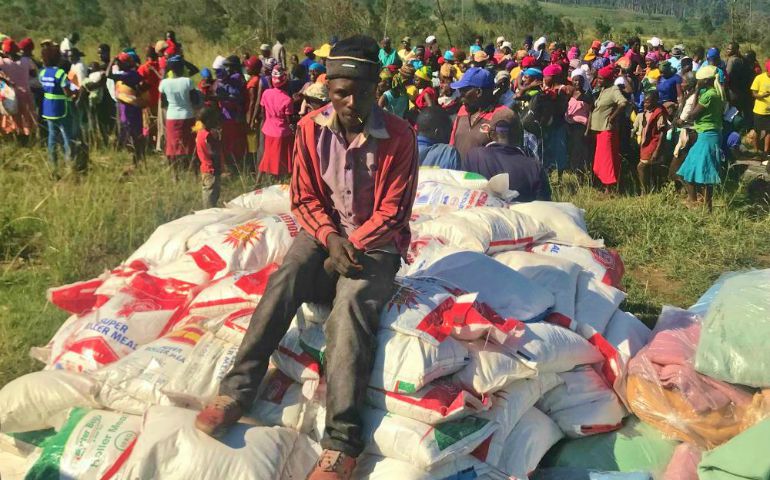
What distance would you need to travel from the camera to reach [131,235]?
4.93 meters

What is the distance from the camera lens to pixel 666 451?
2.92 meters

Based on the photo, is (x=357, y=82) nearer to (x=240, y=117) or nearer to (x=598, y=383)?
(x=598, y=383)

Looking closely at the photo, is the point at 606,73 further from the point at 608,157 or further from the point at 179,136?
the point at 179,136

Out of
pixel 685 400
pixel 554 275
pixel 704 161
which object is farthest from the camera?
pixel 704 161

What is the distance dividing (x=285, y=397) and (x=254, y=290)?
1.84ft

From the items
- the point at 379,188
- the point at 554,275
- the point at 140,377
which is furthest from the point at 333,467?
the point at 554,275

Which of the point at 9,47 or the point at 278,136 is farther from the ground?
the point at 9,47

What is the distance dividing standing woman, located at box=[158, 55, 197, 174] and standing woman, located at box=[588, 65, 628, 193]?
4187 millimetres

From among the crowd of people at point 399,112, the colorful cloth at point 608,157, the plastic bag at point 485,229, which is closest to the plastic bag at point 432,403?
the plastic bag at point 485,229

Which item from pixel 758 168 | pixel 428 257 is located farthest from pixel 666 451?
pixel 758 168

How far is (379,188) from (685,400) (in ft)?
4.90

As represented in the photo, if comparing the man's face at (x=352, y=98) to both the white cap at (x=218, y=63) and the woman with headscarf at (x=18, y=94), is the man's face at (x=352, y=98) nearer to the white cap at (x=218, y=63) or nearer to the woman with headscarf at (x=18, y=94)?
the woman with headscarf at (x=18, y=94)

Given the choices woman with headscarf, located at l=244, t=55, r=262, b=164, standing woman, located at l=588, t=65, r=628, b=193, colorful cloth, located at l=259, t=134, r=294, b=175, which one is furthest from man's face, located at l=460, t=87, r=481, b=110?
woman with headscarf, located at l=244, t=55, r=262, b=164

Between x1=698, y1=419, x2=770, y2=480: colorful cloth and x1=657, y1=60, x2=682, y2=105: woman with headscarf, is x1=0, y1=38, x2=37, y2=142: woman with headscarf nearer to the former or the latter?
x1=657, y1=60, x2=682, y2=105: woman with headscarf
